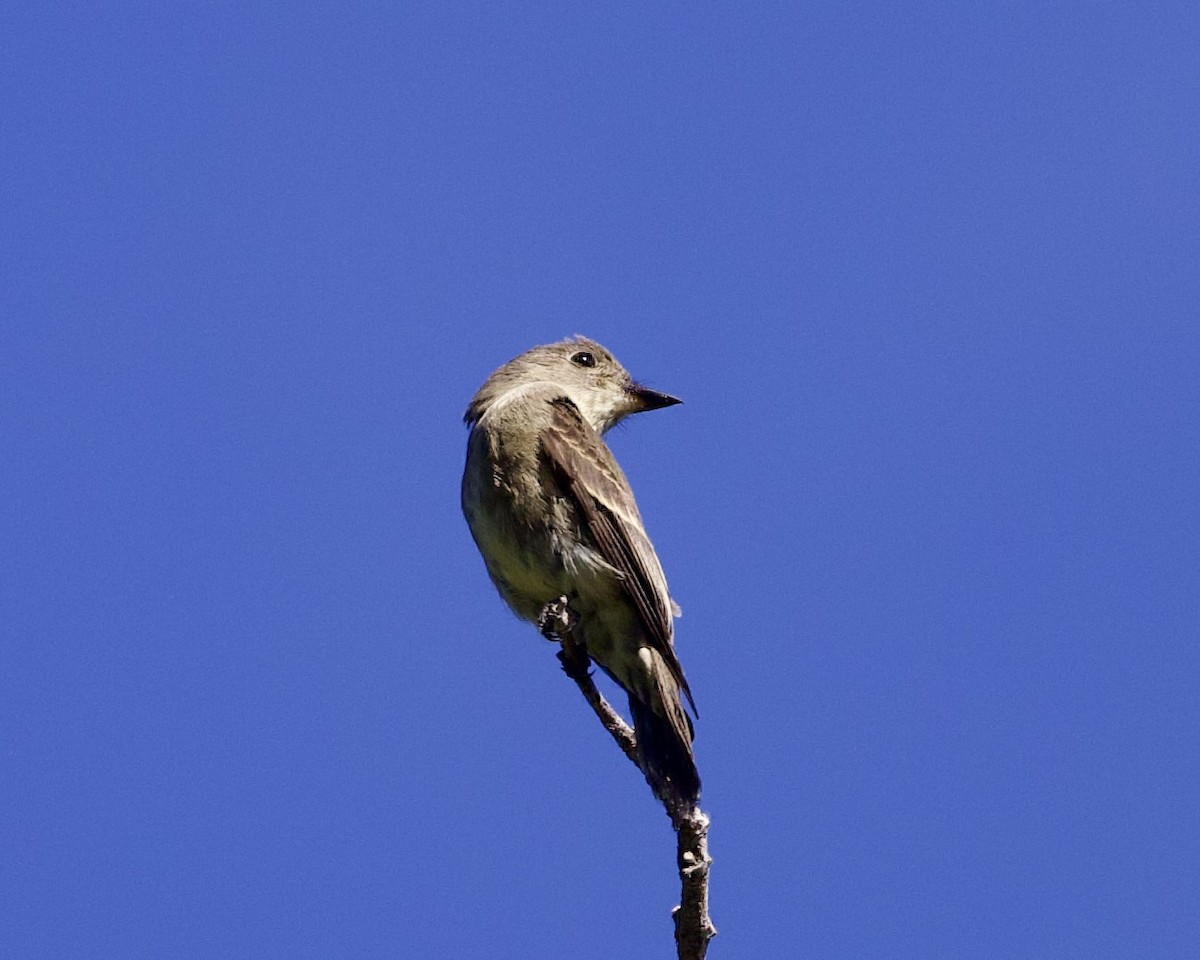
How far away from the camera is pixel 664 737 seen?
7605mm

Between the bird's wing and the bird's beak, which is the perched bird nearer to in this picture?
the bird's wing

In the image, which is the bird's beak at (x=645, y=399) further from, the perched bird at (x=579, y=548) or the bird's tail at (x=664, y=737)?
the bird's tail at (x=664, y=737)

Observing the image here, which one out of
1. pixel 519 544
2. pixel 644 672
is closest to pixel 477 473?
pixel 519 544

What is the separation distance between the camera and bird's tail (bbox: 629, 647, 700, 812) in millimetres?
7145

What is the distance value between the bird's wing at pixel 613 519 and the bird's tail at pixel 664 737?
8cm

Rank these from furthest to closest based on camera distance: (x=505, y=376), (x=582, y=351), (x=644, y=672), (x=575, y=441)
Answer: (x=582, y=351) < (x=505, y=376) < (x=575, y=441) < (x=644, y=672)

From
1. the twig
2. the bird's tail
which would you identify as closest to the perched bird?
the bird's tail

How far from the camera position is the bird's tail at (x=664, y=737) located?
714 centimetres

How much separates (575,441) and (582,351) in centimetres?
225

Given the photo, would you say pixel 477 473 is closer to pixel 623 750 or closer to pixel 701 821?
pixel 623 750

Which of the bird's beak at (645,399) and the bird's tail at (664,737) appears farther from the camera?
the bird's beak at (645,399)

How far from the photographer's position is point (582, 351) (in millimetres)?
10688

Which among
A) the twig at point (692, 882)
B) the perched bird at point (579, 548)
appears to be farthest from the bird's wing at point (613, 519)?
the twig at point (692, 882)

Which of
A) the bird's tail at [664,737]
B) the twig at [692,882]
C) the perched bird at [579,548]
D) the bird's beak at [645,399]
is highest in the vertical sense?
the bird's beak at [645,399]
